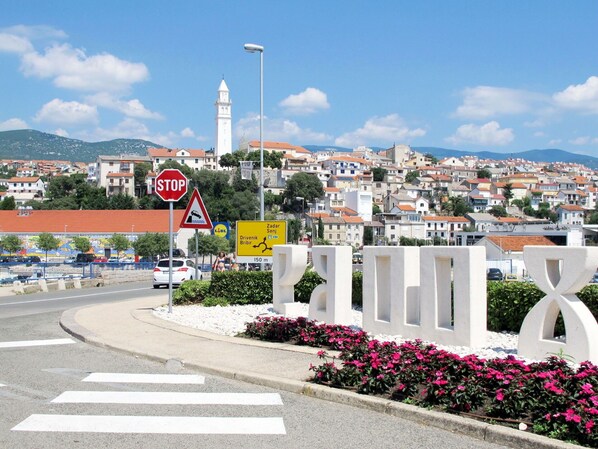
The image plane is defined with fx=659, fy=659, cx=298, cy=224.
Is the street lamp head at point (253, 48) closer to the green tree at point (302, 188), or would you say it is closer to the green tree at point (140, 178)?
the green tree at point (302, 188)

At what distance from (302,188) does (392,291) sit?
14696 centimetres

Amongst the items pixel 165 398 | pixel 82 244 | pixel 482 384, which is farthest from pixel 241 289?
pixel 82 244

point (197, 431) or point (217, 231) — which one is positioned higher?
point (217, 231)

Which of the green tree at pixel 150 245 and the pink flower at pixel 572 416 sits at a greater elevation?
the pink flower at pixel 572 416

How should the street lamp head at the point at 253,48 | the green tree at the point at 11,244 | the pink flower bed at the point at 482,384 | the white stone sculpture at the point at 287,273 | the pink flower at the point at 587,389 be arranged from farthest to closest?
the green tree at the point at 11,244 → the street lamp head at the point at 253,48 → the white stone sculpture at the point at 287,273 → the pink flower at the point at 587,389 → the pink flower bed at the point at 482,384

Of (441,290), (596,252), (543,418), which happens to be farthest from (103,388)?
(596,252)

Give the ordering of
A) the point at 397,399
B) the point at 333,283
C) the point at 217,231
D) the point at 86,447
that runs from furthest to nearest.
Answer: the point at 217,231 < the point at 333,283 < the point at 397,399 < the point at 86,447

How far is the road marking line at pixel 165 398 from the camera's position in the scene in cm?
781

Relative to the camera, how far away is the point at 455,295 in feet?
37.8

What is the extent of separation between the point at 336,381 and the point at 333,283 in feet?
19.4

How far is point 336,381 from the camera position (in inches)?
322

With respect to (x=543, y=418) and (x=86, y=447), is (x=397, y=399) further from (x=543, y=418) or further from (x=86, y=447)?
(x=86, y=447)

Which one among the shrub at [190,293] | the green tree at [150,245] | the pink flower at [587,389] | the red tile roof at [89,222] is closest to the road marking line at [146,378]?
the pink flower at [587,389]

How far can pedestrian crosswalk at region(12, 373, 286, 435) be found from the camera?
673 centimetres
